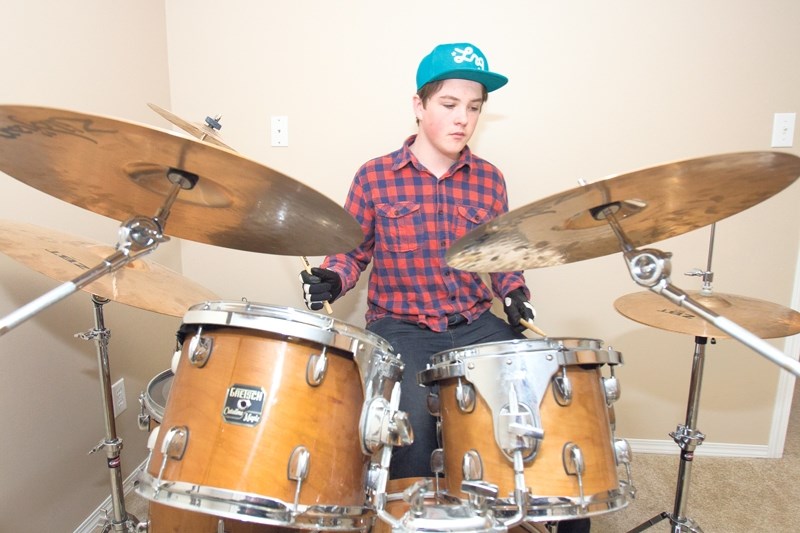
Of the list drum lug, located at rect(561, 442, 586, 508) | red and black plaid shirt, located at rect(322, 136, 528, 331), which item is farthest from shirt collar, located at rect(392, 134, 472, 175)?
drum lug, located at rect(561, 442, 586, 508)

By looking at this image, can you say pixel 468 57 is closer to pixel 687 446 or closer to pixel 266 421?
pixel 266 421

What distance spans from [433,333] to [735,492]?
3.69 ft

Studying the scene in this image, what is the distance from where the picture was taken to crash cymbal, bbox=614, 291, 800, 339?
1.13m

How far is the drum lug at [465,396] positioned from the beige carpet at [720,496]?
828 millimetres

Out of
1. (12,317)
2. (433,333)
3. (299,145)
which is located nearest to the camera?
(12,317)

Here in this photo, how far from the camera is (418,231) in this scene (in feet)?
4.92

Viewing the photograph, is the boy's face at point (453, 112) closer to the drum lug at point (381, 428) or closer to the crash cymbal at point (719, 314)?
the crash cymbal at point (719, 314)

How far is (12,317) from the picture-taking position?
63 cm

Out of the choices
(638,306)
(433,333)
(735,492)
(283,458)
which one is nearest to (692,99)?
(638,306)

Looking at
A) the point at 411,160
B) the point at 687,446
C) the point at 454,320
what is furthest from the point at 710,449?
the point at 411,160

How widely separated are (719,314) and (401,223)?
83cm

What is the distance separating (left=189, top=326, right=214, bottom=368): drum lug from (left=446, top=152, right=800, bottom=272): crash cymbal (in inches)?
17.3

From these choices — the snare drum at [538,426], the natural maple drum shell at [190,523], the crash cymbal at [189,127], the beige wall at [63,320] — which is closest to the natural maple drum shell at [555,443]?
the snare drum at [538,426]

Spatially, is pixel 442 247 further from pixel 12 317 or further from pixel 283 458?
pixel 12 317
